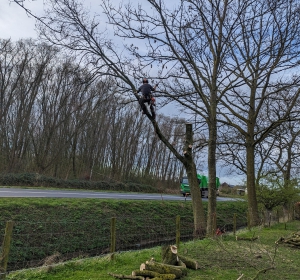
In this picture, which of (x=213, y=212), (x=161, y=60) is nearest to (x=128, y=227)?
(x=213, y=212)

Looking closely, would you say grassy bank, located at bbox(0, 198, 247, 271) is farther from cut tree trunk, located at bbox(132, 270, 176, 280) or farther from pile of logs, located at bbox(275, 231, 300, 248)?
pile of logs, located at bbox(275, 231, 300, 248)

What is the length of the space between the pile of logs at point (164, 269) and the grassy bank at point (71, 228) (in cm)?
310

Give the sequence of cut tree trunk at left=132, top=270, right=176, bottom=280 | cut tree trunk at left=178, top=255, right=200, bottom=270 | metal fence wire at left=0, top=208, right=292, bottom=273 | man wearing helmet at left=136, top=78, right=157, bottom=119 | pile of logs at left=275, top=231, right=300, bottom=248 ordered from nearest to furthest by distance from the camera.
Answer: cut tree trunk at left=132, top=270, right=176, bottom=280 < cut tree trunk at left=178, top=255, right=200, bottom=270 < man wearing helmet at left=136, top=78, right=157, bottom=119 < metal fence wire at left=0, top=208, right=292, bottom=273 < pile of logs at left=275, top=231, right=300, bottom=248

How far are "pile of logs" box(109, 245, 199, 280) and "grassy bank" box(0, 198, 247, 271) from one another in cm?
310

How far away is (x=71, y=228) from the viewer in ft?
47.5

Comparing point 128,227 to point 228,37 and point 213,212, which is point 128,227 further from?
point 228,37

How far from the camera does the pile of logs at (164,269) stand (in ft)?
21.0

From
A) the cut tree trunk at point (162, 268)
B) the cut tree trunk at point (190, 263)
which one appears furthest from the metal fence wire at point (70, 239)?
the cut tree trunk at point (162, 268)

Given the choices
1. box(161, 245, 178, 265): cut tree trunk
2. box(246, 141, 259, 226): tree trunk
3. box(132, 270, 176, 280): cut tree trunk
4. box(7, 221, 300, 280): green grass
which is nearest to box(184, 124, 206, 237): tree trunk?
box(7, 221, 300, 280): green grass

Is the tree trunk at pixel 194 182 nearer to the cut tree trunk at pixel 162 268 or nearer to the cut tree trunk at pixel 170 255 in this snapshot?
the cut tree trunk at pixel 170 255

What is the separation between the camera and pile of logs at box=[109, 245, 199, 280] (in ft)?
21.0

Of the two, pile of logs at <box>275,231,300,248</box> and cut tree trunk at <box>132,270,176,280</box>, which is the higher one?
pile of logs at <box>275,231,300,248</box>

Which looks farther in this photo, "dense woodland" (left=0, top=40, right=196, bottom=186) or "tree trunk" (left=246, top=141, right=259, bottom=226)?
"dense woodland" (left=0, top=40, right=196, bottom=186)

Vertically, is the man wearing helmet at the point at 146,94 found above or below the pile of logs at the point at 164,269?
above
